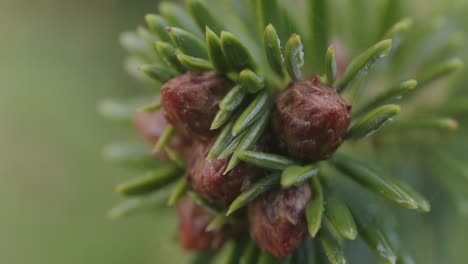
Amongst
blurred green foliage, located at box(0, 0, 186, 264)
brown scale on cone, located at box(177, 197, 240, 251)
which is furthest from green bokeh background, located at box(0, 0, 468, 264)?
brown scale on cone, located at box(177, 197, 240, 251)

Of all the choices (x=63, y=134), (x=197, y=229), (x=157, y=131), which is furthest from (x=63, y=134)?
(x=197, y=229)

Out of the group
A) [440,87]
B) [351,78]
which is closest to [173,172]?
[351,78]

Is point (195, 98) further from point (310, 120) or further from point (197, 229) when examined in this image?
point (197, 229)

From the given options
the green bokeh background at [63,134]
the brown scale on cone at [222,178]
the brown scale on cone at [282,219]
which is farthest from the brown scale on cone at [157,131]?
the green bokeh background at [63,134]

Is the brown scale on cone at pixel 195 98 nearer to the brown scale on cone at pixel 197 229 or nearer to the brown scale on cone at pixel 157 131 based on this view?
the brown scale on cone at pixel 157 131

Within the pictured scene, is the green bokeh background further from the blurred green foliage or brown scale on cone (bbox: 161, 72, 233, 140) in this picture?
brown scale on cone (bbox: 161, 72, 233, 140)

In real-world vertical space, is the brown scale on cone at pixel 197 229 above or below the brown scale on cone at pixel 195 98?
below
